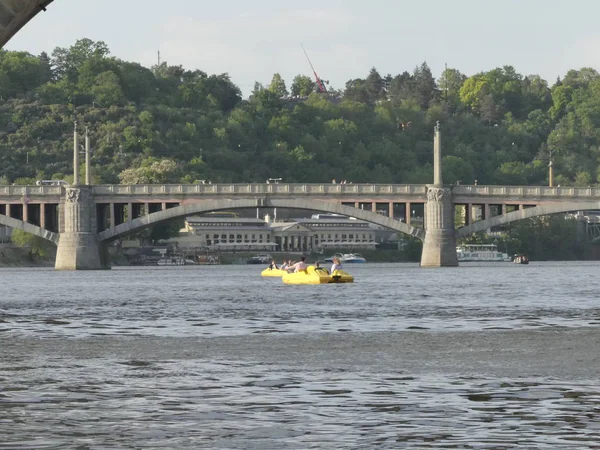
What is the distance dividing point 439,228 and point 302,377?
432ft

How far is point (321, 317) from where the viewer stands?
230ft

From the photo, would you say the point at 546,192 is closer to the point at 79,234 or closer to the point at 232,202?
the point at 232,202

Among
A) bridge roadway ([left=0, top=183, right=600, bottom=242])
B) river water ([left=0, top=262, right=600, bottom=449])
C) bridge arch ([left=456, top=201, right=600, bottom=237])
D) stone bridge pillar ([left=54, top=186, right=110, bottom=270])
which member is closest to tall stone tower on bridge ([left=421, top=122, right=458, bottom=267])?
bridge roadway ([left=0, top=183, right=600, bottom=242])

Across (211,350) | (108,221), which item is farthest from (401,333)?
(108,221)

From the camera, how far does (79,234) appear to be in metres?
172

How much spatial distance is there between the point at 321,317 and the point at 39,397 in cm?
3432

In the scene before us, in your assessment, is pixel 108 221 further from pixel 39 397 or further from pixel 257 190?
pixel 39 397

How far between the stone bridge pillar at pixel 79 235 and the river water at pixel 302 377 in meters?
91.7

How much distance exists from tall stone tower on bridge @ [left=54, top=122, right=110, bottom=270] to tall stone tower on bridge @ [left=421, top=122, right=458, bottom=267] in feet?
112

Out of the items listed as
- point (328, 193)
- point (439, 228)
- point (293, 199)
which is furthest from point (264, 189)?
point (439, 228)

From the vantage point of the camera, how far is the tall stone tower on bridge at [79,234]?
171 metres

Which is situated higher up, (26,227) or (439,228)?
(26,227)

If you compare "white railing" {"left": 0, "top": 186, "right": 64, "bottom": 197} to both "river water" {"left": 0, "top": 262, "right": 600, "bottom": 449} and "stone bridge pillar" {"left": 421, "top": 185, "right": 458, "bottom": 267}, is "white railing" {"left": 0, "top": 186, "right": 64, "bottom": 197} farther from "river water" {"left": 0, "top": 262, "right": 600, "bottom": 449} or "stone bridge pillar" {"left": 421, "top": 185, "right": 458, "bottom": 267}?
"river water" {"left": 0, "top": 262, "right": 600, "bottom": 449}

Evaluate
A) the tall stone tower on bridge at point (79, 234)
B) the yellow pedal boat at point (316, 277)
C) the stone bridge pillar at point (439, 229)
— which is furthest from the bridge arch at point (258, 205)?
the yellow pedal boat at point (316, 277)
